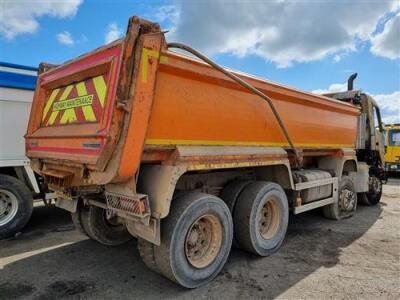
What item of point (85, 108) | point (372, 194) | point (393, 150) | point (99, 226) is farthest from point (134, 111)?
point (393, 150)

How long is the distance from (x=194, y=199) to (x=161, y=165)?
0.48 metres

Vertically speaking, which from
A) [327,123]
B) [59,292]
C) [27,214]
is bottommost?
[59,292]

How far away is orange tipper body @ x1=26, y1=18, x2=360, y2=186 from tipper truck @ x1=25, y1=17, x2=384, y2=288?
0.01 m

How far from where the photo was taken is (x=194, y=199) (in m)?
3.12

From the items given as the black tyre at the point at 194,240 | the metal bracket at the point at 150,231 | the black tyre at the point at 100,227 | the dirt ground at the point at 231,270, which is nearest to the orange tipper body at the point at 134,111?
the metal bracket at the point at 150,231

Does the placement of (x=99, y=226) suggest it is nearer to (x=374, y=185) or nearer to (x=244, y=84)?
(x=244, y=84)

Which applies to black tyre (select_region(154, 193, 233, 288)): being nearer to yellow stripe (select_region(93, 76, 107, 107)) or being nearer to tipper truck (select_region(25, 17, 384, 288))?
tipper truck (select_region(25, 17, 384, 288))

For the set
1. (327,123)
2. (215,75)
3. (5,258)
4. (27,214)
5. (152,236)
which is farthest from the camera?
(327,123)

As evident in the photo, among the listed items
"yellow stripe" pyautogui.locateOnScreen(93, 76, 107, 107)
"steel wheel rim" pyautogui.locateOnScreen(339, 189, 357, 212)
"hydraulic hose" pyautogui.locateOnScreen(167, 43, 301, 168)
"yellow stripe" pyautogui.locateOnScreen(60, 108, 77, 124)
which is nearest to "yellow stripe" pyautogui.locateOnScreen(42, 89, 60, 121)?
"yellow stripe" pyautogui.locateOnScreen(60, 108, 77, 124)

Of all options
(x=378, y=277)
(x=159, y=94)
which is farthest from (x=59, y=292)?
(x=378, y=277)

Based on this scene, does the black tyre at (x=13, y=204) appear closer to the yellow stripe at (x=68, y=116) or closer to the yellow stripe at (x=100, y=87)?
the yellow stripe at (x=68, y=116)

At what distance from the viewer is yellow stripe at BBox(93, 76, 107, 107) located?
2.97 m

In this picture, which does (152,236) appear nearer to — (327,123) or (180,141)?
(180,141)

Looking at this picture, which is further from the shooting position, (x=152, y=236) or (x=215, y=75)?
(x=215, y=75)
